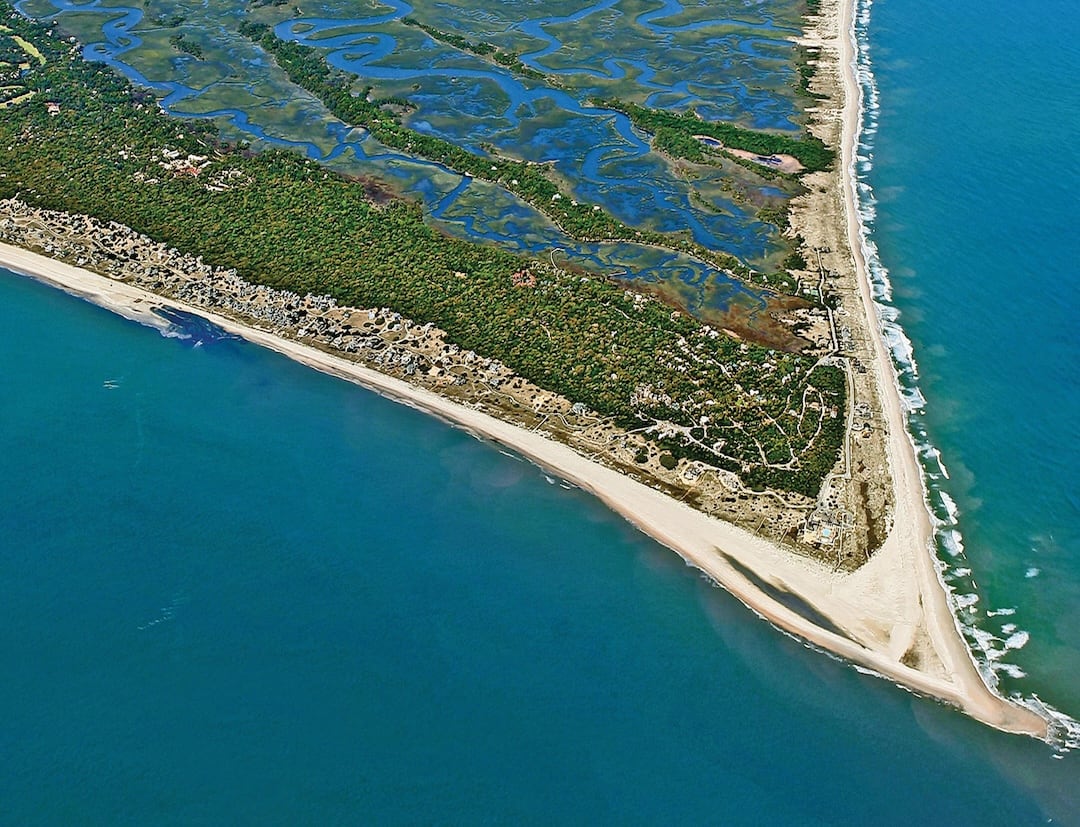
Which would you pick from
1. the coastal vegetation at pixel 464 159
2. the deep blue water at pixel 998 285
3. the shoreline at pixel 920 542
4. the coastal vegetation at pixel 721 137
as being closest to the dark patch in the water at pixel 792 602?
the shoreline at pixel 920 542

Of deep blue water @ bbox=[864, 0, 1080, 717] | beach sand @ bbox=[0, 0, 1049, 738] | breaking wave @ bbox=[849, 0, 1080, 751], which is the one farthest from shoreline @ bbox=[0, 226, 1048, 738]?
deep blue water @ bbox=[864, 0, 1080, 717]

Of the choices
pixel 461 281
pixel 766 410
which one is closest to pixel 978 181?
pixel 766 410

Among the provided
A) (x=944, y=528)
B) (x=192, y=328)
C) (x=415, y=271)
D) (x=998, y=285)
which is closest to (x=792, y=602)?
(x=944, y=528)

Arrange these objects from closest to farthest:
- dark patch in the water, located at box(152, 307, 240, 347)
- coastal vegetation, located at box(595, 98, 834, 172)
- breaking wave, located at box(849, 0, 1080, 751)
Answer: breaking wave, located at box(849, 0, 1080, 751) < dark patch in the water, located at box(152, 307, 240, 347) < coastal vegetation, located at box(595, 98, 834, 172)

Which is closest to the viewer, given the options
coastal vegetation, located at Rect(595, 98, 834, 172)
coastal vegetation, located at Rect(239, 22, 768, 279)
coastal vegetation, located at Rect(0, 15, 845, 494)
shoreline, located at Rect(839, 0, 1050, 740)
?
shoreline, located at Rect(839, 0, 1050, 740)

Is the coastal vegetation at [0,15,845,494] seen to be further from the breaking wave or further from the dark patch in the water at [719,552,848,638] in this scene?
the dark patch in the water at [719,552,848,638]

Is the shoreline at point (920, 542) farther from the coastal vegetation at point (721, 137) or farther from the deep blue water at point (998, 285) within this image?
the coastal vegetation at point (721, 137)
